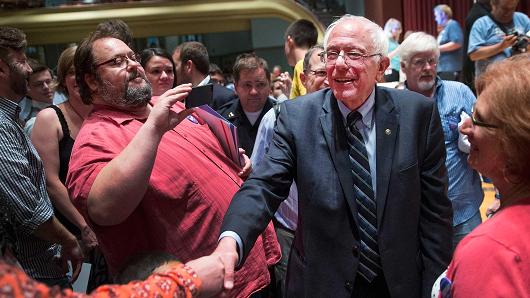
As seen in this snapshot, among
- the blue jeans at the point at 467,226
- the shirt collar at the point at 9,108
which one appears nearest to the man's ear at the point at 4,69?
the shirt collar at the point at 9,108

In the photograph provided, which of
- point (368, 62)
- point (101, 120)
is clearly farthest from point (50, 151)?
point (368, 62)

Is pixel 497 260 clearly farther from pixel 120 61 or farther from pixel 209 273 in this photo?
pixel 120 61

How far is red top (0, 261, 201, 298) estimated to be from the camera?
899 mm

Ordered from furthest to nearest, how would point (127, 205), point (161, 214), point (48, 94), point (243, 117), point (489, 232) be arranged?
point (48, 94), point (243, 117), point (161, 214), point (127, 205), point (489, 232)

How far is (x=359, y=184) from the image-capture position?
6.16 feet

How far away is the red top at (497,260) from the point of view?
1196 millimetres

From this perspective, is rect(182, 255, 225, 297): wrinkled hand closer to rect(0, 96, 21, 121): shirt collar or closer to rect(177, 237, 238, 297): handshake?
rect(177, 237, 238, 297): handshake

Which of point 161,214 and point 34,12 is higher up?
point 34,12

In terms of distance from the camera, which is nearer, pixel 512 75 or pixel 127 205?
pixel 512 75

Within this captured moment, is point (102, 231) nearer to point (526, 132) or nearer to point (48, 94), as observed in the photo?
point (526, 132)

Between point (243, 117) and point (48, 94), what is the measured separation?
6.65 ft

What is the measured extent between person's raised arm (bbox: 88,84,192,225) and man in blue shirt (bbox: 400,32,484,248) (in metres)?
1.69

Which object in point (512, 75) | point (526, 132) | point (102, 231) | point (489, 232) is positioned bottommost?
point (102, 231)

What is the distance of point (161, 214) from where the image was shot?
6.21 feet
